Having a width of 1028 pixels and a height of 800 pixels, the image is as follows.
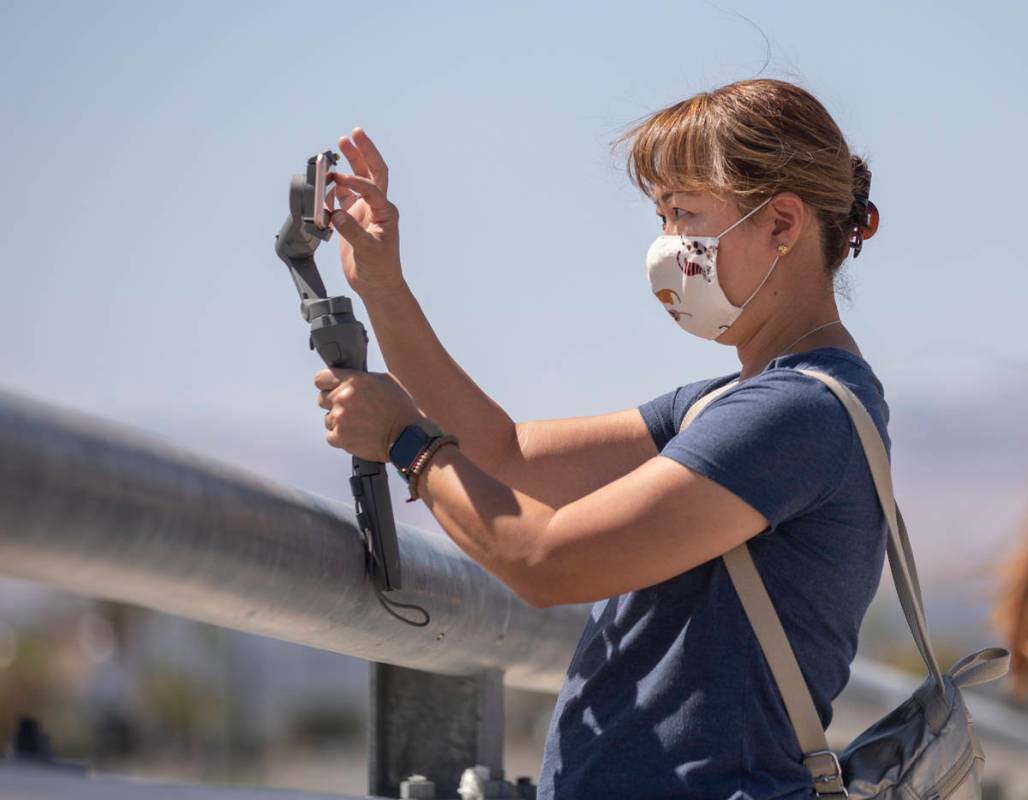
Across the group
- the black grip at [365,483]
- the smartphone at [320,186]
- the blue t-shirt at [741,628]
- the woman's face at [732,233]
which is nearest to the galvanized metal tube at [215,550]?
the black grip at [365,483]

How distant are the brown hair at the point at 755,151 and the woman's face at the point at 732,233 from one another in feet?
0.08

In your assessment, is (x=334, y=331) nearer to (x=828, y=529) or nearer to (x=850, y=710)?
(x=828, y=529)

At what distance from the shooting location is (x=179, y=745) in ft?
90.6

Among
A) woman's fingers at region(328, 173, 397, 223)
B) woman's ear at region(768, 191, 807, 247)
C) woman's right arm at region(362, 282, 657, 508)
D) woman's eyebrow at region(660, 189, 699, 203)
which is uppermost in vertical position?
woman's fingers at region(328, 173, 397, 223)

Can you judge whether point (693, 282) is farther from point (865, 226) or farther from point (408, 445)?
point (408, 445)

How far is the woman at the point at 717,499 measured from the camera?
2.25 metres

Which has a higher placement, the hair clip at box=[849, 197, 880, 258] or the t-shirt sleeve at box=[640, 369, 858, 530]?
the hair clip at box=[849, 197, 880, 258]

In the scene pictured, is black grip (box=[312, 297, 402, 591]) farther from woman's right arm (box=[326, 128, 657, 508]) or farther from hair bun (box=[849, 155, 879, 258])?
hair bun (box=[849, 155, 879, 258])

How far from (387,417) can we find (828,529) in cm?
69

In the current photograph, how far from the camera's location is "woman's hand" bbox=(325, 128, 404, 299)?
111 inches

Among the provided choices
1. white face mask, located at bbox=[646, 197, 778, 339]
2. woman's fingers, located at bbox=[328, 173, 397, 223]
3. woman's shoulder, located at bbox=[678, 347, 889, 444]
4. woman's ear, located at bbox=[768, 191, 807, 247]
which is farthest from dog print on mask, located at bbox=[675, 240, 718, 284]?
woman's fingers, located at bbox=[328, 173, 397, 223]

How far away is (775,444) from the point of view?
226cm

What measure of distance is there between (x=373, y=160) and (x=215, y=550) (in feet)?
3.71

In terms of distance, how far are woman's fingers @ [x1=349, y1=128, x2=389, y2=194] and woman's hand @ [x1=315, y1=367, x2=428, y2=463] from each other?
61 cm
